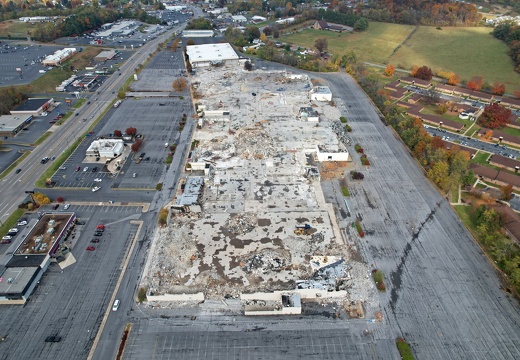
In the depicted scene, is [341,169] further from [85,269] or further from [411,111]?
[85,269]

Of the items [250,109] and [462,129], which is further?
[250,109]

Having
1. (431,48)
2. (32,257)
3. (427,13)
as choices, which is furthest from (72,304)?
(427,13)

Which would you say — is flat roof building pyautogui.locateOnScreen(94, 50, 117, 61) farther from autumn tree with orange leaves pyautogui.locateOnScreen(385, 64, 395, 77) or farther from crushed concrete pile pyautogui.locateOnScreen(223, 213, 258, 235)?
crushed concrete pile pyautogui.locateOnScreen(223, 213, 258, 235)

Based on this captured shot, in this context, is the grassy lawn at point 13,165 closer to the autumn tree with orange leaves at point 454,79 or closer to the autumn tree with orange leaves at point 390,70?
the autumn tree with orange leaves at point 390,70

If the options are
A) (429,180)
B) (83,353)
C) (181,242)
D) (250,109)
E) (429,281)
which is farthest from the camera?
(250,109)

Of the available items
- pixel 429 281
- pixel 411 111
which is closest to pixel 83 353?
pixel 429 281

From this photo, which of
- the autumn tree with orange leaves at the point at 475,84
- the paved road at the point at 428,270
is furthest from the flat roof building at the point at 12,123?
the autumn tree with orange leaves at the point at 475,84
